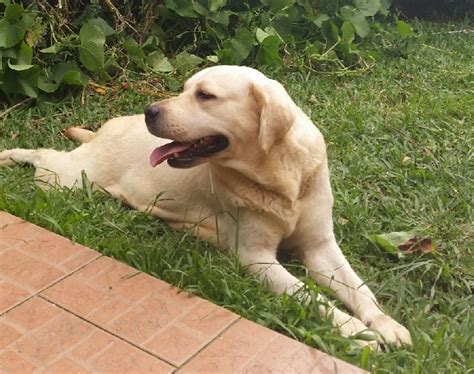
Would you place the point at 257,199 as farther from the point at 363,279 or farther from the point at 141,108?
the point at 141,108

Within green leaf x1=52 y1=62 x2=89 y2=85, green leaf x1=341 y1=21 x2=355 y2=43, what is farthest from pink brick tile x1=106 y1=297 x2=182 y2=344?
green leaf x1=341 y1=21 x2=355 y2=43

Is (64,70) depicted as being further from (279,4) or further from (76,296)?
(76,296)

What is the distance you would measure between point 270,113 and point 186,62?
255cm

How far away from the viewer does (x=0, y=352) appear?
2232 millimetres

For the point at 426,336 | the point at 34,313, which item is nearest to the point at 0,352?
the point at 34,313

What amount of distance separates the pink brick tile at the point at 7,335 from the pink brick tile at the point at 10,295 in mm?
111

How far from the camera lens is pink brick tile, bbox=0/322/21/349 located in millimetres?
2285

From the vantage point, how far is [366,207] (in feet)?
11.4

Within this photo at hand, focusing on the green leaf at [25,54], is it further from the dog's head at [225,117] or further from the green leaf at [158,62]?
the dog's head at [225,117]

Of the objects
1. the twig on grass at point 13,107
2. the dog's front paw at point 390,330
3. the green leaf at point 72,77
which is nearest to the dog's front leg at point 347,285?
the dog's front paw at point 390,330

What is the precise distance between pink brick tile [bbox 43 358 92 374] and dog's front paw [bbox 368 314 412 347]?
1.09 metres

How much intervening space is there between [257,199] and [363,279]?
60 centimetres

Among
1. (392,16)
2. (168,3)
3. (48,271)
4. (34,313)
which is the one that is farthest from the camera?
(392,16)

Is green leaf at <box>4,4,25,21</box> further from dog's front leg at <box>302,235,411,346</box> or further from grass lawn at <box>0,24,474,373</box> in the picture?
dog's front leg at <box>302,235,411,346</box>
